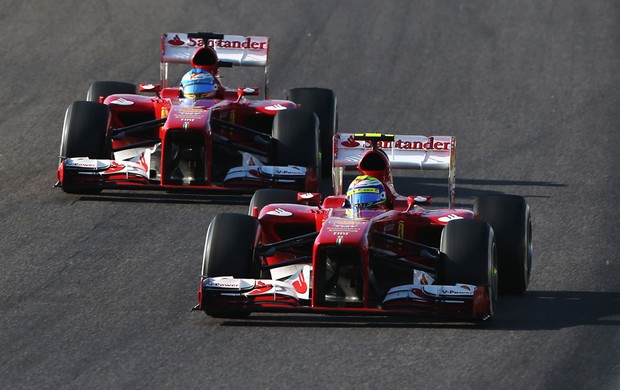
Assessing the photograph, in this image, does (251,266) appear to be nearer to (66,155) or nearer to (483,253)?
(483,253)

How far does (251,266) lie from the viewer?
558 inches

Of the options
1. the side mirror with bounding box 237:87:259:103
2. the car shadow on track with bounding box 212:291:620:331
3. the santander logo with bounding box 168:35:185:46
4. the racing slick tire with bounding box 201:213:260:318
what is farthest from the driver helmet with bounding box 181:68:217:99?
the car shadow on track with bounding box 212:291:620:331

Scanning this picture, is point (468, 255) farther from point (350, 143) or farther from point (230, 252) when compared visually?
point (350, 143)

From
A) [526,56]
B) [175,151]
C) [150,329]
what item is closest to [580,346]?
[150,329]

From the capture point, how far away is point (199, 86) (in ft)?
67.8

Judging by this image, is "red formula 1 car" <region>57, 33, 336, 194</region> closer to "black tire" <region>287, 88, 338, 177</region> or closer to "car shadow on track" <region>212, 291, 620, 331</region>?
"black tire" <region>287, 88, 338, 177</region>

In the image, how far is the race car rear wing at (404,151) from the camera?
16266mm

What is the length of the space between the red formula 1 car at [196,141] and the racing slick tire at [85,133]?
0.01 metres

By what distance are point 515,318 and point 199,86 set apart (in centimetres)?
760

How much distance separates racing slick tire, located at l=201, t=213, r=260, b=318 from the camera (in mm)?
13992

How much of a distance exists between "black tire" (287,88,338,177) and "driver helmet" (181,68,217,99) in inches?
51.2

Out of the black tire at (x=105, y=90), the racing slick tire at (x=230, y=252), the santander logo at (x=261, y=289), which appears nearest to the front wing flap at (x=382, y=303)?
the santander logo at (x=261, y=289)

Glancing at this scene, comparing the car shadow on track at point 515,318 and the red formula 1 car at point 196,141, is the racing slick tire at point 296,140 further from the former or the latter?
the car shadow on track at point 515,318

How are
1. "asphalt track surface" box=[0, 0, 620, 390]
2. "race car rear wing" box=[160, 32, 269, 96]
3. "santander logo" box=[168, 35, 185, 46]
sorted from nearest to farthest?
"asphalt track surface" box=[0, 0, 620, 390] < "race car rear wing" box=[160, 32, 269, 96] < "santander logo" box=[168, 35, 185, 46]
